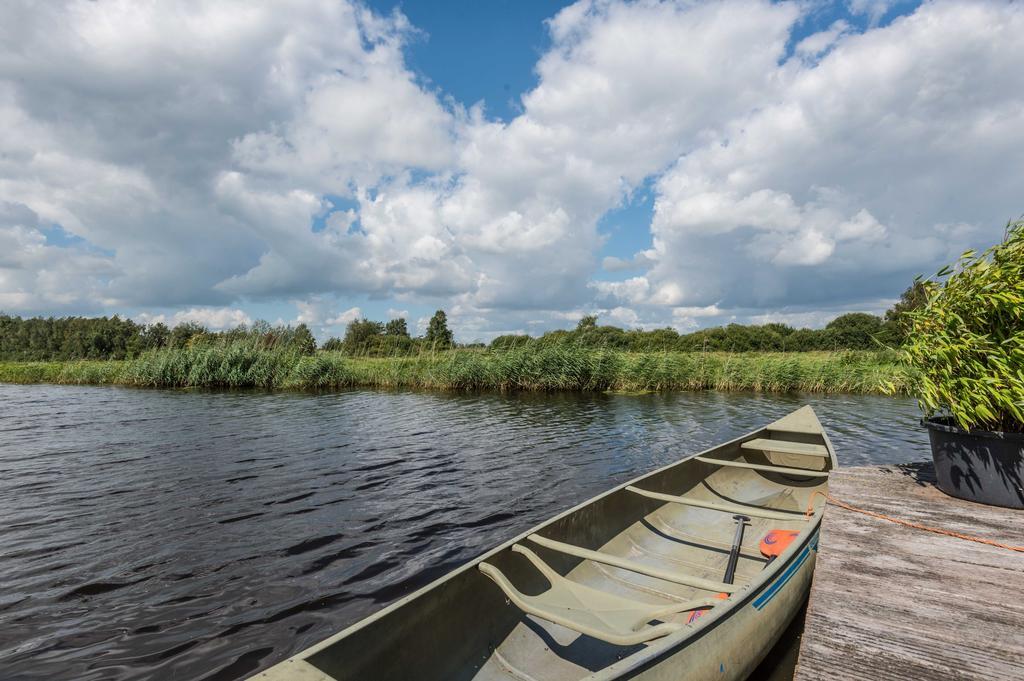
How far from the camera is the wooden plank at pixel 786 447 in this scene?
22.7ft

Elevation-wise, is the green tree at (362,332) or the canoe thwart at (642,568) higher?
the green tree at (362,332)

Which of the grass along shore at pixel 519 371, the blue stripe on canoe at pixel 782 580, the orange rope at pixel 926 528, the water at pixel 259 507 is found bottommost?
the water at pixel 259 507

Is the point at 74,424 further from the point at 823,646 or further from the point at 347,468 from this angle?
the point at 823,646

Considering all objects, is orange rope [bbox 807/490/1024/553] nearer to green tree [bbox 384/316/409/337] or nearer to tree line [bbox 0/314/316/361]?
tree line [bbox 0/314/316/361]

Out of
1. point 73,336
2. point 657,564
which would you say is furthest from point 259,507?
point 73,336

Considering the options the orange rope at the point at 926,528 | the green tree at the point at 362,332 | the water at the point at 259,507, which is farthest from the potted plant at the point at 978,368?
the green tree at the point at 362,332

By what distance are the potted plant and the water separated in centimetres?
445

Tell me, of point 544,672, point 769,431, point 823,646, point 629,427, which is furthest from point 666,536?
point 629,427

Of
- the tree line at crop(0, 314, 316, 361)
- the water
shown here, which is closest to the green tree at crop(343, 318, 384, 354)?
the tree line at crop(0, 314, 316, 361)

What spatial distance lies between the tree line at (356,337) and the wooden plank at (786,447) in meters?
19.4

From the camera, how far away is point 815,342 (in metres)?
54.8

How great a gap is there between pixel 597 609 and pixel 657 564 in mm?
1425

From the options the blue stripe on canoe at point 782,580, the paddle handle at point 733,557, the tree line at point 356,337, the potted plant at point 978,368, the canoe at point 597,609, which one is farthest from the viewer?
the tree line at point 356,337

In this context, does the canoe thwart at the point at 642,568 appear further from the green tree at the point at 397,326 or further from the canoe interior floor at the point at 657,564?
the green tree at the point at 397,326
